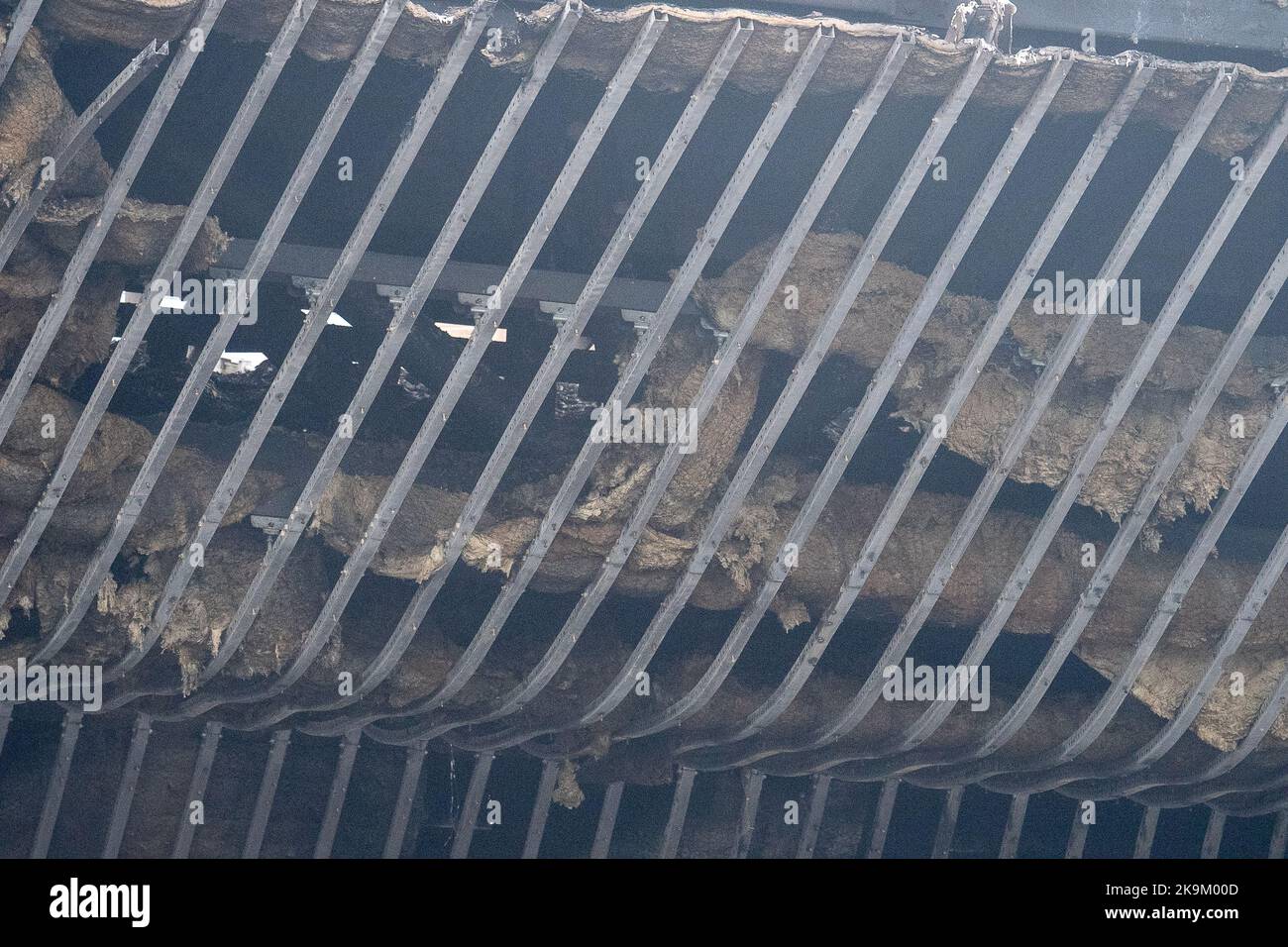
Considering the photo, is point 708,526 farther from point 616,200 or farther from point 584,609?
point 616,200

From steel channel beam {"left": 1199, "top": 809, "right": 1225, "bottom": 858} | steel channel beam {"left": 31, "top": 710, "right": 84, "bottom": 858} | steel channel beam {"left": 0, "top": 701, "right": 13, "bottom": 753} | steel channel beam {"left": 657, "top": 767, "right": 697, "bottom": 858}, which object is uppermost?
steel channel beam {"left": 1199, "top": 809, "right": 1225, "bottom": 858}

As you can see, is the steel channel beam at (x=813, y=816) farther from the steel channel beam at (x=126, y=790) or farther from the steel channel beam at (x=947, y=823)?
the steel channel beam at (x=126, y=790)

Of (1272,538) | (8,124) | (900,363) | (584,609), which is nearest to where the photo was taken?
(8,124)

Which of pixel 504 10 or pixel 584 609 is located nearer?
pixel 504 10

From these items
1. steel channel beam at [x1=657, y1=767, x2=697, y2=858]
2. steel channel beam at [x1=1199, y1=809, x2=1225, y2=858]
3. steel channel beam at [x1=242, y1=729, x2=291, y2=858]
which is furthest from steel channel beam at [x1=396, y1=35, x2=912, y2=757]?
steel channel beam at [x1=1199, y1=809, x2=1225, y2=858]

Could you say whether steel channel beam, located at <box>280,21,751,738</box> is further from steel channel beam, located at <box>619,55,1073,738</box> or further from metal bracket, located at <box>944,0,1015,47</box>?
metal bracket, located at <box>944,0,1015,47</box>

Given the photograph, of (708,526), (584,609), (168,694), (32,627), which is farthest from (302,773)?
(708,526)

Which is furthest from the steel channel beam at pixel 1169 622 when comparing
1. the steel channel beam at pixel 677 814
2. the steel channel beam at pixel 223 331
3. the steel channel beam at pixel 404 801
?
the steel channel beam at pixel 223 331

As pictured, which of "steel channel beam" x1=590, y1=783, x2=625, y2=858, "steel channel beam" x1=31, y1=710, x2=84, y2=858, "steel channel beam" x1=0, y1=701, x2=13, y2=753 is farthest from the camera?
"steel channel beam" x1=590, y1=783, x2=625, y2=858
